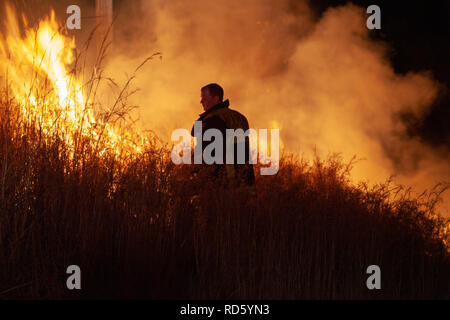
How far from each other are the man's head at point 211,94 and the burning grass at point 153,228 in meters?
0.97

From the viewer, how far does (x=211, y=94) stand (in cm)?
444

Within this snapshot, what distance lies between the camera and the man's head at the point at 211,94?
14.5 feet

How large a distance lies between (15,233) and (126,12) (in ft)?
18.1

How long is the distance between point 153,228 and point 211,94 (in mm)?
1748

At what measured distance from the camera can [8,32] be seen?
5.49 metres

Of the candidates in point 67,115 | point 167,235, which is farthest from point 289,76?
point 167,235

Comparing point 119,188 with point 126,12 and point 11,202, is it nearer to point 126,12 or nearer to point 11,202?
point 11,202

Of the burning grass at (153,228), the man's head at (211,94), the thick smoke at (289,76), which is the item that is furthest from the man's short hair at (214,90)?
the thick smoke at (289,76)

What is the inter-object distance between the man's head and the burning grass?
38.4 inches

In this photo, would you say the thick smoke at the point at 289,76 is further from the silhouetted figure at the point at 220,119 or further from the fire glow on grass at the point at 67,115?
the fire glow on grass at the point at 67,115

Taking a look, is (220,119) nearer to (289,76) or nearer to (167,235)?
(167,235)
